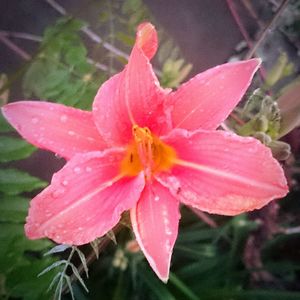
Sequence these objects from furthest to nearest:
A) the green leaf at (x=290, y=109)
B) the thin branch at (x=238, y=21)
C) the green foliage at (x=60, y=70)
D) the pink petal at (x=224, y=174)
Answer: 1. the thin branch at (x=238, y=21)
2. the green foliage at (x=60, y=70)
3. the green leaf at (x=290, y=109)
4. the pink petal at (x=224, y=174)

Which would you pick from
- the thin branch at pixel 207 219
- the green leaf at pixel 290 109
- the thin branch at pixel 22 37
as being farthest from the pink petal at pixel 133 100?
the thin branch at pixel 207 219

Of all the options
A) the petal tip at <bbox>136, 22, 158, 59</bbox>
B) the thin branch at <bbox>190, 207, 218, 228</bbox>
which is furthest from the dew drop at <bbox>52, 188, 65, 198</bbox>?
the thin branch at <bbox>190, 207, 218, 228</bbox>

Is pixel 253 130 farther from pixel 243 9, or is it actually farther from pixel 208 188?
pixel 243 9

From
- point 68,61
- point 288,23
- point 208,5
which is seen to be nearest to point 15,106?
point 68,61

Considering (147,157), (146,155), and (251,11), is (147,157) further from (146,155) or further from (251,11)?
(251,11)

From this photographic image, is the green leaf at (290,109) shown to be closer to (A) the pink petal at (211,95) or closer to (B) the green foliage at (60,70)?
(A) the pink petal at (211,95)
